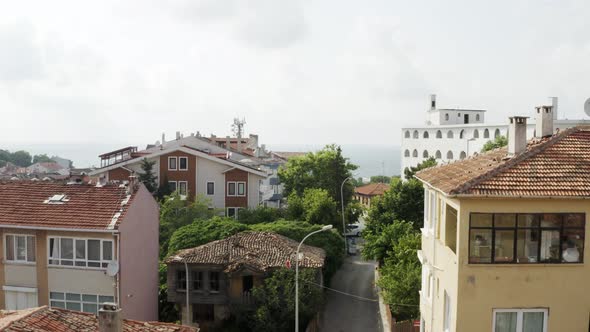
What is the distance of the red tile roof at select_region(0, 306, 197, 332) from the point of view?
53.7 feet

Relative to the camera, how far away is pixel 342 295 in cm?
3938

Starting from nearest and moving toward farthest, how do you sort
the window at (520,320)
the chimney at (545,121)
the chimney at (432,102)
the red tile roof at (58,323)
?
A: 1. the window at (520,320)
2. the red tile roof at (58,323)
3. the chimney at (545,121)
4. the chimney at (432,102)

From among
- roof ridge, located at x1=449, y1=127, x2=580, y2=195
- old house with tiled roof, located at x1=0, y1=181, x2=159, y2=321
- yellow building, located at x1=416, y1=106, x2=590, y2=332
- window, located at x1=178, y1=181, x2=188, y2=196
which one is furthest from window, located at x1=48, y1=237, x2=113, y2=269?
window, located at x1=178, y1=181, x2=188, y2=196

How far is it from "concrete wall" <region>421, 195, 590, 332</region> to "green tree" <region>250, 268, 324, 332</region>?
52.9 ft

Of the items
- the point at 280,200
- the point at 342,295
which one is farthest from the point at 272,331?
the point at 280,200

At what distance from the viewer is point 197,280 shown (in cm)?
3284

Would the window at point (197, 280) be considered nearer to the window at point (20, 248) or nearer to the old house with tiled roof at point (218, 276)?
the old house with tiled roof at point (218, 276)

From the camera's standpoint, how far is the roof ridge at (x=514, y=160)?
14.9m

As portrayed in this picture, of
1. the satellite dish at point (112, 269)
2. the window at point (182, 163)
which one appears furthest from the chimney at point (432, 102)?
the satellite dish at point (112, 269)

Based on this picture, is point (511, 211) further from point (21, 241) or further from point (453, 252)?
point (21, 241)

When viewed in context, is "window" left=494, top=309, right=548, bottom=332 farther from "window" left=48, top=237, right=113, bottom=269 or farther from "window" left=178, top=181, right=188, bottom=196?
"window" left=178, top=181, right=188, bottom=196

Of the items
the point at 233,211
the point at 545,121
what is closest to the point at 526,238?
the point at 545,121

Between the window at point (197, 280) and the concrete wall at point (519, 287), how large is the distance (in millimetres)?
20004

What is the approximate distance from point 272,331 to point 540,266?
1818cm
